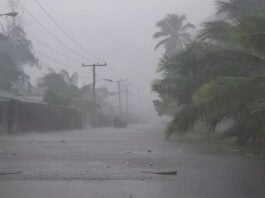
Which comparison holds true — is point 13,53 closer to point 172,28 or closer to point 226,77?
point 172,28

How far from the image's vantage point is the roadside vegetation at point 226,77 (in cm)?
1312

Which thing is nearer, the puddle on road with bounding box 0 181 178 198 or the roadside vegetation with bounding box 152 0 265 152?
Answer: the puddle on road with bounding box 0 181 178 198

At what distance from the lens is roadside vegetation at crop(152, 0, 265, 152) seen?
43.1 feet

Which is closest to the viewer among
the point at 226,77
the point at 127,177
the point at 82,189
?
the point at 82,189

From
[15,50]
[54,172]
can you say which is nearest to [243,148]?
[54,172]

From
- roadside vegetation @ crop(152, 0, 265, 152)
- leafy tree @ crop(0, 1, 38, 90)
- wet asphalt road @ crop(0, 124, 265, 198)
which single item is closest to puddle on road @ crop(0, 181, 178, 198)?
wet asphalt road @ crop(0, 124, 265, 198)

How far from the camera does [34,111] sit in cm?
3938

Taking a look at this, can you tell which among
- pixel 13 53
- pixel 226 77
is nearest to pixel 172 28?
pixel 13 53

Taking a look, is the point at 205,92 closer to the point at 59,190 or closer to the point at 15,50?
the point at 59,190

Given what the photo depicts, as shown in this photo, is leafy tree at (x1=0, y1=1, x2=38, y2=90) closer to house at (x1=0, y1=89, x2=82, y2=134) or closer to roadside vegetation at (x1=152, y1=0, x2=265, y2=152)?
house at (x1=0, y1=89, x2=82, y2=134)

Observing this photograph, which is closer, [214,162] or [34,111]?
[214,162]

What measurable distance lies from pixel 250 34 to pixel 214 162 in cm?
300

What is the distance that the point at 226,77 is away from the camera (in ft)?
48.5

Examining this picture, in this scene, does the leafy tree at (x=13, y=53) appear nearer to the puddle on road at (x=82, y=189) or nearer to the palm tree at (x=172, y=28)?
the palm tree at (x=172, y=28)
